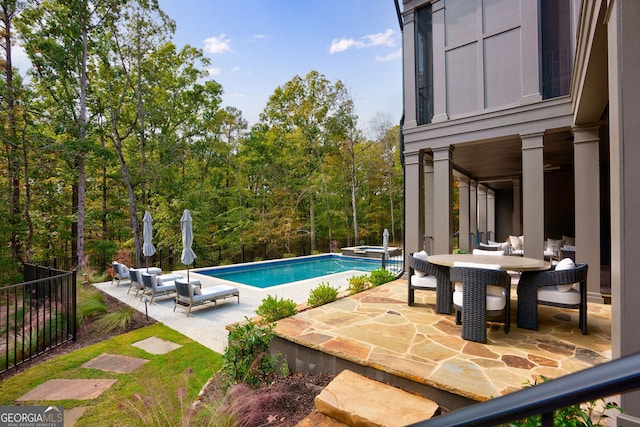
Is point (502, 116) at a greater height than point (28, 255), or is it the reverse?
point (502, 116)

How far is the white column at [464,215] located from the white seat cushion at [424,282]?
20.9 ft

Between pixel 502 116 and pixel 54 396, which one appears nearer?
pixel 54 396

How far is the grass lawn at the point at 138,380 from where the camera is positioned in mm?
2430

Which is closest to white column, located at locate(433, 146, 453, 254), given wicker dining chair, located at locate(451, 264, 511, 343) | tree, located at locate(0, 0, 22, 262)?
wicker dining chair, located at locate(451, 264, 511, 343)

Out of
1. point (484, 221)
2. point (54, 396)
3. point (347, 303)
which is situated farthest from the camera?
point (484, 221)

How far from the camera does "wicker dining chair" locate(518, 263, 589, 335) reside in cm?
342

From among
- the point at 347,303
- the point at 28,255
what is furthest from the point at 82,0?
the point at 347,303

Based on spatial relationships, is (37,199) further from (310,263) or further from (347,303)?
(347,303)

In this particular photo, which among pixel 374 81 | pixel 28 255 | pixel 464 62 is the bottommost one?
pixel 28 255

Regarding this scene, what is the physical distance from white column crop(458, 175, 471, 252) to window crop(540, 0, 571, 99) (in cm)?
548

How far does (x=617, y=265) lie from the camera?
79.5 inches

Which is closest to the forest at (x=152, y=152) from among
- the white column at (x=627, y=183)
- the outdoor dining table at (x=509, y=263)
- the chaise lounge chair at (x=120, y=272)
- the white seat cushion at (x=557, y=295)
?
the chaise lounge chair at (x=120, y=272)

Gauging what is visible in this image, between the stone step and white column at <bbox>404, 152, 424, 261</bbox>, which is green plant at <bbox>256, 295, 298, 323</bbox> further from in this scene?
white column at <bbox>404, 152, 424, 261</bbox>

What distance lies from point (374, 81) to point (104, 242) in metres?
14.1
